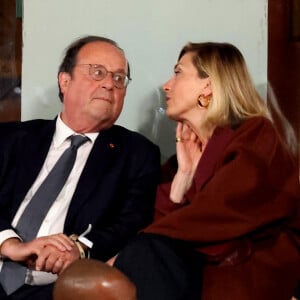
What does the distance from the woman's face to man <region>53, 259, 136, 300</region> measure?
3.43 feet

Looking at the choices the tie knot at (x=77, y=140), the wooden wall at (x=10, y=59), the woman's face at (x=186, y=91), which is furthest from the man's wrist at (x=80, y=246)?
the wooden wall at (x=10, y=59)

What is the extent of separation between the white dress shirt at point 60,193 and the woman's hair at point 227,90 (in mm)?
344

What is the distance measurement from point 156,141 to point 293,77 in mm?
509

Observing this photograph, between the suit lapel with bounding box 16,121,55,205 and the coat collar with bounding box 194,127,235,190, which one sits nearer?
the coat collar with bounding box 194,127,235,190

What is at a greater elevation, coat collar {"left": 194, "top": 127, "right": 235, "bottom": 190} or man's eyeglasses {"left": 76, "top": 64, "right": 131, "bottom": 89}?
man's eyeglasses {"left": 76, "top": 64, "right": 131, "bottom": 89}

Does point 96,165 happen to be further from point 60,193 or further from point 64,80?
point 64,80

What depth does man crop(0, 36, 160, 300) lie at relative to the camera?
5.02 feet

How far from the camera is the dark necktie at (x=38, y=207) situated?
1.54 meters

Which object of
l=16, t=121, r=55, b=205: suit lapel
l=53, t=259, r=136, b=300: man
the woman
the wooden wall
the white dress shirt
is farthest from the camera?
the wooden wall

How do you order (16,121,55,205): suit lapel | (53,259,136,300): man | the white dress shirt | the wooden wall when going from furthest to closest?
the wooden wall
(16,121,55,205): suit lapel
the white dress shirt
(53,259,136,300): man

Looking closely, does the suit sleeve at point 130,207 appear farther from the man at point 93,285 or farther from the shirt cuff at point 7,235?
the man at point 93,285

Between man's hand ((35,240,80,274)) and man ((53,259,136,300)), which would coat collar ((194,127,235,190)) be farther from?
man ((53,259,136,300))

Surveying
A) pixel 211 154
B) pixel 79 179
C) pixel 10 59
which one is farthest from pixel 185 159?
pixel 10 59

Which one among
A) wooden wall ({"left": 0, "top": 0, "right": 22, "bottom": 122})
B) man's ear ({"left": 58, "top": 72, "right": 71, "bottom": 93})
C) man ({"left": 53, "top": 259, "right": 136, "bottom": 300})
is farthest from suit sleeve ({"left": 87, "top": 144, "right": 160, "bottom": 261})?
man ({"left": 53, "top": 259, "right": 136, "bottom": 300})
